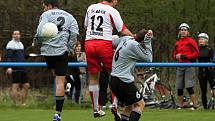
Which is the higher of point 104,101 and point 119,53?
point 119,53

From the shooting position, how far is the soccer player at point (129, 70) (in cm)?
952

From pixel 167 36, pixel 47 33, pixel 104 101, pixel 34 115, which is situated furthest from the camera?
pixel 167 36

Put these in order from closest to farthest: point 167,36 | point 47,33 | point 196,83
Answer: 1. point 47,33
2. point 196,83
3. point 167,36

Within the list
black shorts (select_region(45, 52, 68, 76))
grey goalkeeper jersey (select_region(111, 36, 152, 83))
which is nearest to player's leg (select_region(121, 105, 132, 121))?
grey goalkeeper jersey (select_region(111, 36, 152, 83))

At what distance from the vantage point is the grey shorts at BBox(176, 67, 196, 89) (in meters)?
15.4

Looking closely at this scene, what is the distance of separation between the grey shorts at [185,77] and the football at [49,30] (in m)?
5.47

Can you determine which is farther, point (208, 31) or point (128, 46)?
point (208, 31)

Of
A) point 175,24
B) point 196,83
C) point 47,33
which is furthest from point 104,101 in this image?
point 175,24

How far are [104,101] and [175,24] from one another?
5029 mm

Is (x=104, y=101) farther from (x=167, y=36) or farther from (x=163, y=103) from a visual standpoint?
(x=167, y=36)

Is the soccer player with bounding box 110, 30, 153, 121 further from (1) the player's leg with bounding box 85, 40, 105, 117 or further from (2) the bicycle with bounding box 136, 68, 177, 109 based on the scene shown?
(2) the bicycle with bounding box 136, 68, 177, 109

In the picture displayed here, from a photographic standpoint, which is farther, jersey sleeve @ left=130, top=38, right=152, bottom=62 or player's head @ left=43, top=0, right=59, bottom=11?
player's head @ left=43, top=0, right=59, bottom=11

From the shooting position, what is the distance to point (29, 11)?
1852 cm

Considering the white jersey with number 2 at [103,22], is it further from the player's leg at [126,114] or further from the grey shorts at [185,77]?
the grey shorts at [185,77]
